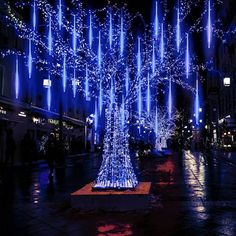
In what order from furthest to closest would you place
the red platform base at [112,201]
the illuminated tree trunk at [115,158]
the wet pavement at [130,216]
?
the illuminated tree trunk at [115,158], the red platform base at [112,201], the wet pavement at [130,216]

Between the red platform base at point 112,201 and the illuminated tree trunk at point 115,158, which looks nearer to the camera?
the red platform base at point 112,201

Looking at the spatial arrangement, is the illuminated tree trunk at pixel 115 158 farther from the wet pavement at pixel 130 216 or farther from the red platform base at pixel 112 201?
the wet pavement at pixel 130 216

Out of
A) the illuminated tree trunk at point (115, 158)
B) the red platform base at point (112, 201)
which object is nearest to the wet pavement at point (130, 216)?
the red platform base at point (112, 201)

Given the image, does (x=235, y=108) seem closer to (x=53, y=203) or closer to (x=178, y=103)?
(x=178, y=103)

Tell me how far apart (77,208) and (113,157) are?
1.67 m

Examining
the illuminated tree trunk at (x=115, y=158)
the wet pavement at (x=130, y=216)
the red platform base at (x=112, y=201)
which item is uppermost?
the illuminated tree trunk at (x=115, y=158)

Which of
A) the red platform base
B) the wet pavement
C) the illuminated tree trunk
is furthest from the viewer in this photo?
the illuminated tree trunk

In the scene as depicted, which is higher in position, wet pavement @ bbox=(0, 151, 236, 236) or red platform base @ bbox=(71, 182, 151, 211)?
red platform base @ bbox=(71, 182, 151, 211)

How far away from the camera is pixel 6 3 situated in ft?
111

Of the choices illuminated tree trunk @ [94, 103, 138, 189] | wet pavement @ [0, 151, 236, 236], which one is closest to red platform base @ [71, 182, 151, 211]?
wet pavement @ [0, 151, 236, 236]

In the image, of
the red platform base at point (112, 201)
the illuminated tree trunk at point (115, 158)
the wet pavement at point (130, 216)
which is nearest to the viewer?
the wet pavement at point (130, 216)

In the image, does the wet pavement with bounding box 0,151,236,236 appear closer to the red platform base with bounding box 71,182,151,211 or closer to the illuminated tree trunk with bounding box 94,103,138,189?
A: the red platform base with bounding box 71,182,151,211

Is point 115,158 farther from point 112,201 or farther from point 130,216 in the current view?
point 130,216

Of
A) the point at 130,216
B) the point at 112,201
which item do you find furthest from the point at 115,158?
the point at 130,216
